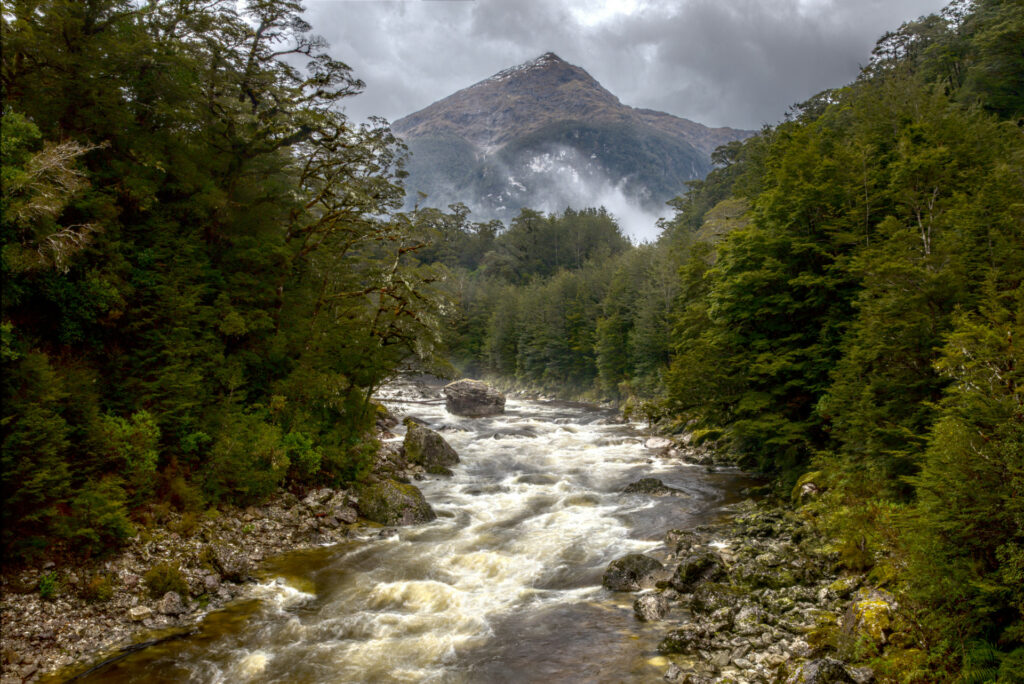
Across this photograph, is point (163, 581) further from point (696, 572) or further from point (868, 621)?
point (868, 621)

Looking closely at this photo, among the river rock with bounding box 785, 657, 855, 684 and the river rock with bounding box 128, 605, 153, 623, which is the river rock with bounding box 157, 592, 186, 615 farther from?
the river rock with bounding box 785, 657, 855, 684

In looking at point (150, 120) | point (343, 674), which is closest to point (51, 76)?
point (150, 120)

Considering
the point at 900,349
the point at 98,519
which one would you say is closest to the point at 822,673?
the point at 900,349

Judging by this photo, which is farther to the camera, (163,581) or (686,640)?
(163,581)

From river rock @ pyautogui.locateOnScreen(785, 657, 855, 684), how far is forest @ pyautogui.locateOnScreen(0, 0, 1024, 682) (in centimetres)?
49

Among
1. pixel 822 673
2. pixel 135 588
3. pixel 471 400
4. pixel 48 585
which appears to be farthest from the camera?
pixel 471 400

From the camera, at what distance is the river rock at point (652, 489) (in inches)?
735

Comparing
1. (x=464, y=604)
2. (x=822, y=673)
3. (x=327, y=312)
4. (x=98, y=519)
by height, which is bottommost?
(x=464, y=604)

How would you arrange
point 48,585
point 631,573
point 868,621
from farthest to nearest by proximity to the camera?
point 631,573
point 48,585
point 868,621

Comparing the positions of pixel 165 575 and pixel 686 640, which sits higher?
pixel 165 575

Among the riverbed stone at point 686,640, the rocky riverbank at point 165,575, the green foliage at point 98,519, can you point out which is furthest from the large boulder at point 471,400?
the riverbed stone at point 686,640

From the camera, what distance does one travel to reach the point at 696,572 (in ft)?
36.3

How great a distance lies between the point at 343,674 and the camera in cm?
818

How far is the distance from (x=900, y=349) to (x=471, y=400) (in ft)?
108
